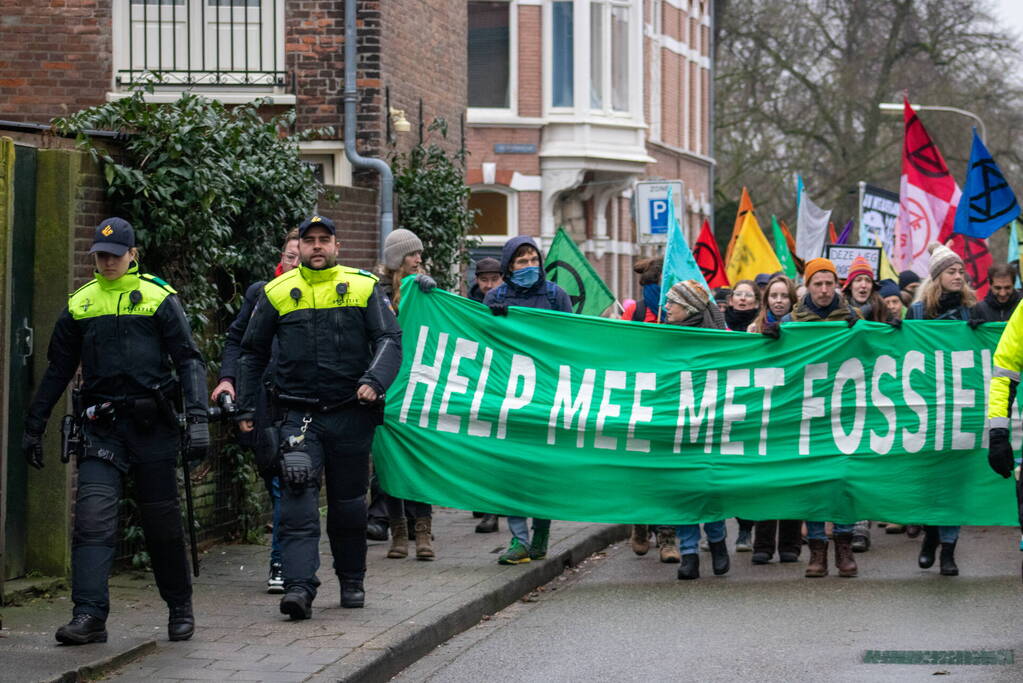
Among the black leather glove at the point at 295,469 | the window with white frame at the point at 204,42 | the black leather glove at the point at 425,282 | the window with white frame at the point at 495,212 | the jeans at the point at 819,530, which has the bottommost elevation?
the jeans at the point at 819,530

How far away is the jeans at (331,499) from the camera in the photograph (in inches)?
354

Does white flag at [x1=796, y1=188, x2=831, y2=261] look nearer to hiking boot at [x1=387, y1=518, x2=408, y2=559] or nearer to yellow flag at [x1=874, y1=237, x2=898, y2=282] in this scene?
yellow flag at [x1=874, y1=237, x2=898, y2=282]

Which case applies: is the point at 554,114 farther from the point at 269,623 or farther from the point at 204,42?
the point at 269,623

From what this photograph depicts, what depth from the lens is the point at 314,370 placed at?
355 inches

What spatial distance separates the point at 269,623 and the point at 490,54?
2431 centimetres

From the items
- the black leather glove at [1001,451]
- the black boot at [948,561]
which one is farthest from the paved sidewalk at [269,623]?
the black leather glove at [1001,451]

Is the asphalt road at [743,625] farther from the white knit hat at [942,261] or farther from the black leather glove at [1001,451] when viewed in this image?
Answer: the white knit hat at [942,261]

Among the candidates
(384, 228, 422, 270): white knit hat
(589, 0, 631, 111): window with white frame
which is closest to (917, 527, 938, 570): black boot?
(384, 228, 422, 270): white knit hat

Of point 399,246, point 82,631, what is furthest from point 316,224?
point 399,246

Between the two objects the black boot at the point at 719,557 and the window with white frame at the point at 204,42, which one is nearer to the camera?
the black boot at the point at 719,557

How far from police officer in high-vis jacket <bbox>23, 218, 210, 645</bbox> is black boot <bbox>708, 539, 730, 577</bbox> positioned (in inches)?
166

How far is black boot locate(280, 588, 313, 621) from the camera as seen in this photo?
8.83m

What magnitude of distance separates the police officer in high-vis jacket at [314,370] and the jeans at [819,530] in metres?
3.52

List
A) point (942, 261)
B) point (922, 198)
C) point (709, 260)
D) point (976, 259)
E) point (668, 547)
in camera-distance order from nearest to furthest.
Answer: point (668, 547) < point (942, 261) < point (976, 259) < point (922, 198) < point (709, 260)
